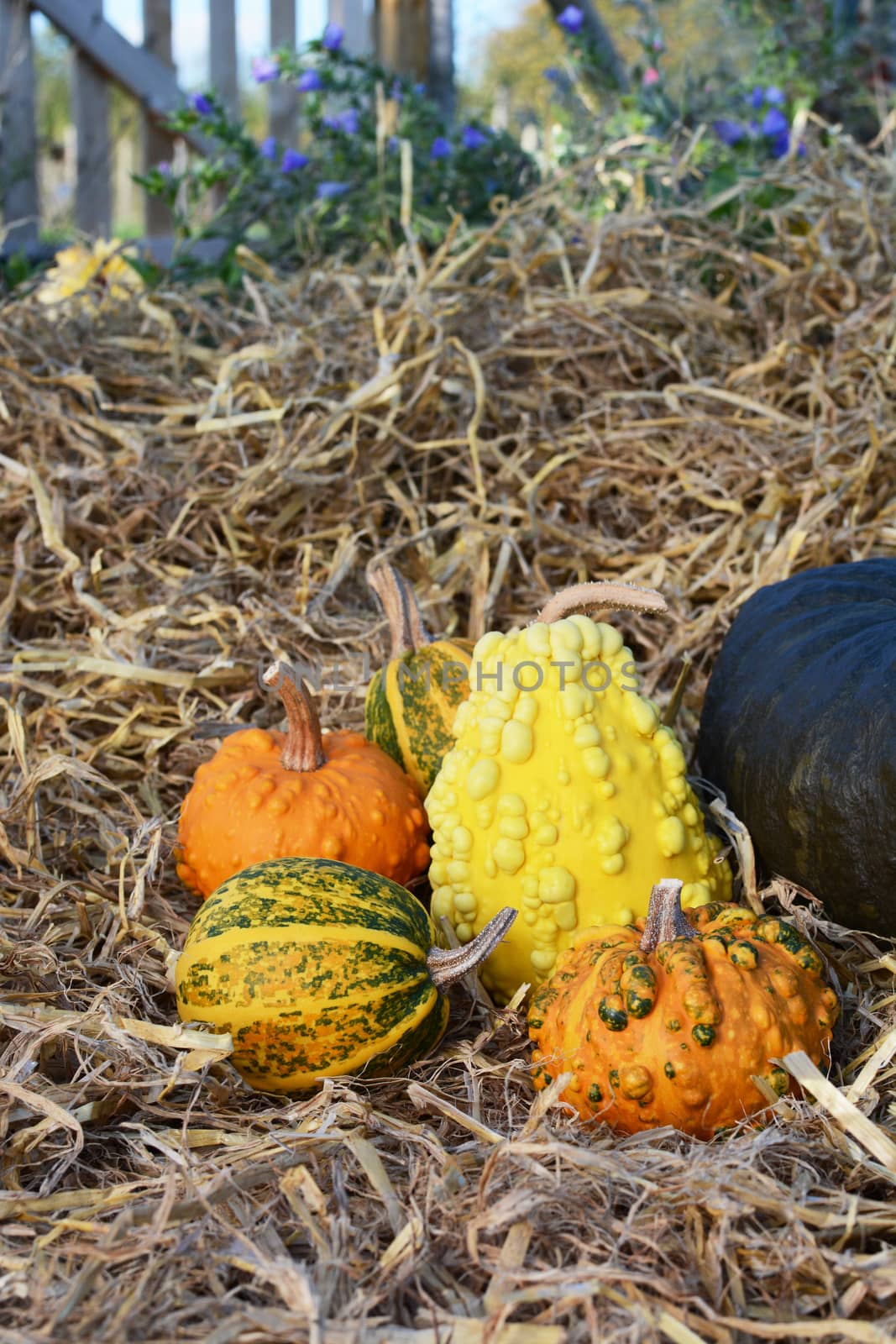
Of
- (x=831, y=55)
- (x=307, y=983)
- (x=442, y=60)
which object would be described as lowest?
(x=307, y=983)

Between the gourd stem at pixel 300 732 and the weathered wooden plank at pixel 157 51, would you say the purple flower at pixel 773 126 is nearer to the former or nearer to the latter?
the weathered wooden plank at pixel 157 51

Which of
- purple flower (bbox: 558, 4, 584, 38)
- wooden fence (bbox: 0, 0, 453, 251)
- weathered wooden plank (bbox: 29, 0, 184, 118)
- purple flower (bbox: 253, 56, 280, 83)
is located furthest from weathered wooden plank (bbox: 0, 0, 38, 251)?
purple flower (bbox: 558, 4, 584, 38)

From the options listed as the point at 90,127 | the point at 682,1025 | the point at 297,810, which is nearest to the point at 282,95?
the point at 90,127

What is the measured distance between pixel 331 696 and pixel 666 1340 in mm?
2050

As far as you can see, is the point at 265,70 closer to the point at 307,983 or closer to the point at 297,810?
the point at 297,810

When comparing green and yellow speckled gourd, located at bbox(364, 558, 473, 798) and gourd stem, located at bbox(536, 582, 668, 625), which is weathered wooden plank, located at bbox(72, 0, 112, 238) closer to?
green and yellow speckled gourd, located at bbox(364, 558, 473, 798)


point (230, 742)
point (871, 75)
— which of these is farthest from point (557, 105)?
point (230, 742)

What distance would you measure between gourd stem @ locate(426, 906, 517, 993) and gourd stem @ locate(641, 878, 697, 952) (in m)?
0.23

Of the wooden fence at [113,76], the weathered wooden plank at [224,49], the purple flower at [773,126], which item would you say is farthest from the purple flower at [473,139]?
the weathered wooden plank at [224,49]

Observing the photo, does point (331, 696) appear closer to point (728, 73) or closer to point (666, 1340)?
point (666, 1340)

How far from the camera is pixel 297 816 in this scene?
93.3 inches

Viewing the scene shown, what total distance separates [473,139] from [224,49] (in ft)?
7.00

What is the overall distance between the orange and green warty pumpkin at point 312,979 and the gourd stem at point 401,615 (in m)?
0.82

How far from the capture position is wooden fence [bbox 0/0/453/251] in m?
5.65
